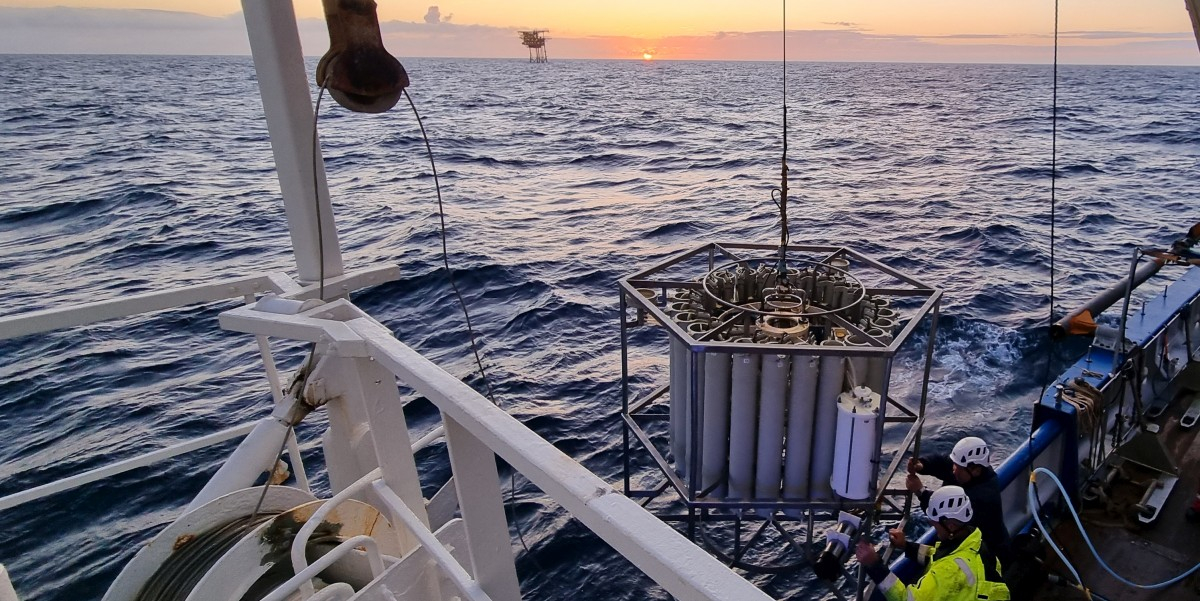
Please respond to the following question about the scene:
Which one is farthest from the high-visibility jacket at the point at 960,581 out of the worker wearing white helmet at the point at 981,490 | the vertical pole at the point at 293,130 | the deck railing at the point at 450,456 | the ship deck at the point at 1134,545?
the vertical pole at the point at 293,130

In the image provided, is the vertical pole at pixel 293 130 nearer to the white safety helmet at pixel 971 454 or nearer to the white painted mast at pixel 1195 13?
the white safety helmet at pixel 971 454

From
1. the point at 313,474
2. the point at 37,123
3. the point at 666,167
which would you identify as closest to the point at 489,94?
the point at 37,123

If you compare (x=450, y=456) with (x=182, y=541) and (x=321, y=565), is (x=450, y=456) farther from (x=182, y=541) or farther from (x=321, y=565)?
(x=182, y=541)

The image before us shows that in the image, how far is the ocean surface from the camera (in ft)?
30.5

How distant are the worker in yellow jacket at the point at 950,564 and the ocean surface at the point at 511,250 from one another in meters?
2.24

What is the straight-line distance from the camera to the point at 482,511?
6.55 feet

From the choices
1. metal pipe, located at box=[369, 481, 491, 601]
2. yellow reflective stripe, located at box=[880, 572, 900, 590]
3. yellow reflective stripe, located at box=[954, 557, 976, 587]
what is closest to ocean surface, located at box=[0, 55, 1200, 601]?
yellow reflective stripe, located at box=[954, 557, 976, 587]

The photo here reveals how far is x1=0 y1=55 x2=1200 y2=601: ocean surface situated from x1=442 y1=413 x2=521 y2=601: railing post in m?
3.78

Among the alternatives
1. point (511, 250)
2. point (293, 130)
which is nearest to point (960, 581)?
point (293, 130)

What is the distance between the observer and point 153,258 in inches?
673

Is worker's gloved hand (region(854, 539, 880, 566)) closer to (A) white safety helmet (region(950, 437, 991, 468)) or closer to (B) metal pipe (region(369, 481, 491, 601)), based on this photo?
(A) white safety helmet (region(950, 437, 991, 468))

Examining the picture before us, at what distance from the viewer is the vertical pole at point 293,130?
8.95 feet

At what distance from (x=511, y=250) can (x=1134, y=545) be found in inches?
588

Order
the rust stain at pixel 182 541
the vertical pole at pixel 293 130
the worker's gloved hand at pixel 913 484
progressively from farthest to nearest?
the worker's gloved hand at pixel 913 484, the rust stain at pixel 182 541, the vertical pole at pixel 293 130
